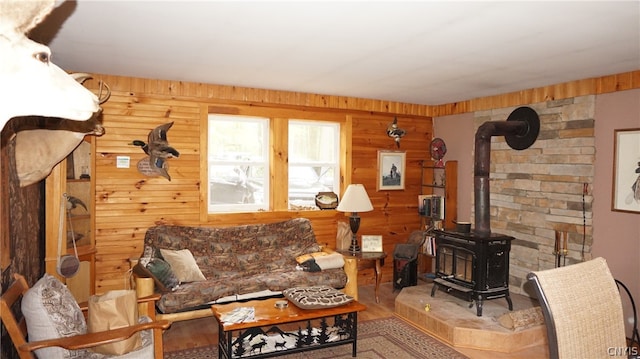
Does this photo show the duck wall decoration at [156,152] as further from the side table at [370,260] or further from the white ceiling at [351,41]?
the side table at [370,260]

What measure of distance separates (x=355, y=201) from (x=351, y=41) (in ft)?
7.36

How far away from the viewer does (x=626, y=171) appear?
3686 millimetres

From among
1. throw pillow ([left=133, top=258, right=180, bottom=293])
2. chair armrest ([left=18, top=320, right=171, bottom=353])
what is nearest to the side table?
throw pillow ([left=133, top=258, right=180, bottom=293])

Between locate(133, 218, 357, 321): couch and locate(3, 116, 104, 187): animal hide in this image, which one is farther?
locate(133, 218, 357, 321): couch

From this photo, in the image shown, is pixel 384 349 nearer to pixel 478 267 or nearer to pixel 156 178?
pixel 478 267

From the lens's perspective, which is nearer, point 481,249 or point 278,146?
point 481,249

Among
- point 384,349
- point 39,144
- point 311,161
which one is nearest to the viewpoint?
point 39,144

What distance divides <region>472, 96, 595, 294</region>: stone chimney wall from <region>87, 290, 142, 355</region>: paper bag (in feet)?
13.0

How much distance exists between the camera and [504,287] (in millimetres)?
3910

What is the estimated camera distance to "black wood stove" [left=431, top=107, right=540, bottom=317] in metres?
3.81

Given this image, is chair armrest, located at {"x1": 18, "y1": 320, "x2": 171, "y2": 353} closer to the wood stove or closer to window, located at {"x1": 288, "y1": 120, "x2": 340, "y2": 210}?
the wood stove

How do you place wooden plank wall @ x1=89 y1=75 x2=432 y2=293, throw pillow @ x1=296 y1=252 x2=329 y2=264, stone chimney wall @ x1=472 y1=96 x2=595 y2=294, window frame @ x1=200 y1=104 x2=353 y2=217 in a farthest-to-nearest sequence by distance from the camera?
window frame @ x1=200 y1=104 x2=353 y2=217, throw pillow @ x1=296 y1=252 x2=329 y2=264, wooden plank wall @ x1=89 y1=75 x2=432 y2=293, stone chimney wall @ x1=472 y1=96 x2=595 y2=294

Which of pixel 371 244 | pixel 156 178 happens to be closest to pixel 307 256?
pixel 371 244

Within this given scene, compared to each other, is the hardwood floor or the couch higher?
the couch
